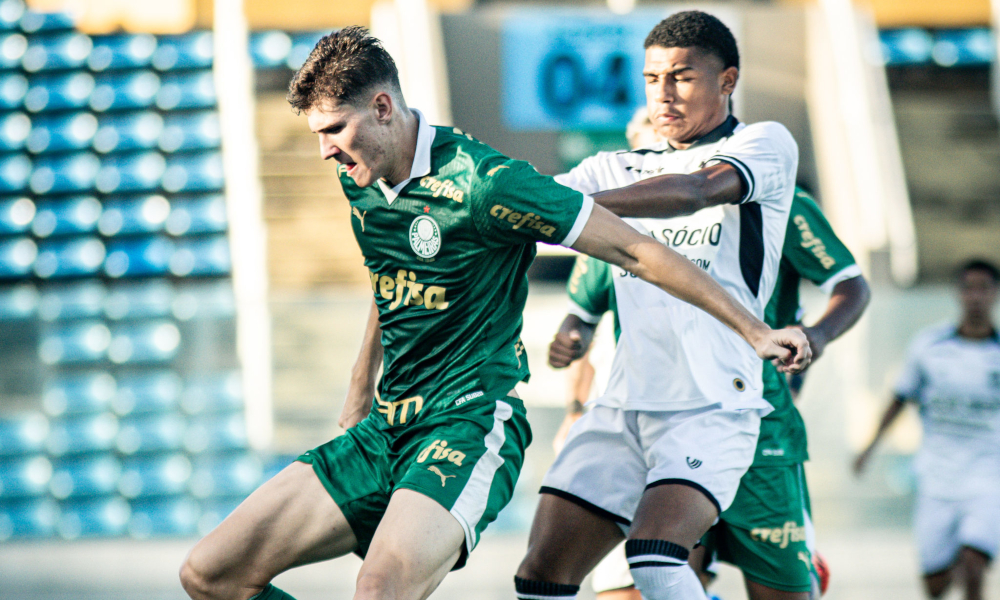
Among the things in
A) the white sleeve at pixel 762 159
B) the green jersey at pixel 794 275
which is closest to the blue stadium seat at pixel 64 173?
the green jersey at pixel 794 275

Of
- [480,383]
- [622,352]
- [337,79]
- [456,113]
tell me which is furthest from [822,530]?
[456,113]

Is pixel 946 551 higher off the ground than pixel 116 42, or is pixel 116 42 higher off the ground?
pixel 116 42

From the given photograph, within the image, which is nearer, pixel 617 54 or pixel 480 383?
pixel 480 383

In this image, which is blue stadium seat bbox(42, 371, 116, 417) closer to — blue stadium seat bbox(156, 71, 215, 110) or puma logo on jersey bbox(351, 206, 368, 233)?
blue stadium seat bbox(156, 71, 215, 110)

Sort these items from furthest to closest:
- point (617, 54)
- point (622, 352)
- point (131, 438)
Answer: point (617, 54), point (131, 438), point (622, 352)

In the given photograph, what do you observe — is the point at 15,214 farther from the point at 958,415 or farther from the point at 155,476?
the point at 958,415

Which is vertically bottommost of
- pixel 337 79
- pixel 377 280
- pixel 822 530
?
pixel 822 530

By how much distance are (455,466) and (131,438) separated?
6811 millimetres

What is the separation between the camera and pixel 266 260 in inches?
452

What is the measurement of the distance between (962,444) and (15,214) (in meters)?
10.3

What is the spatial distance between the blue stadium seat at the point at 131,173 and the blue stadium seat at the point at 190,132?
0.27m

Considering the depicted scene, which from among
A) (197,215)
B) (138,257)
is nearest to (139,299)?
(138,257)

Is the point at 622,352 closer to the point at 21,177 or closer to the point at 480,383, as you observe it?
the point at 480,383

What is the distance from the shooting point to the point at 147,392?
8945mm
